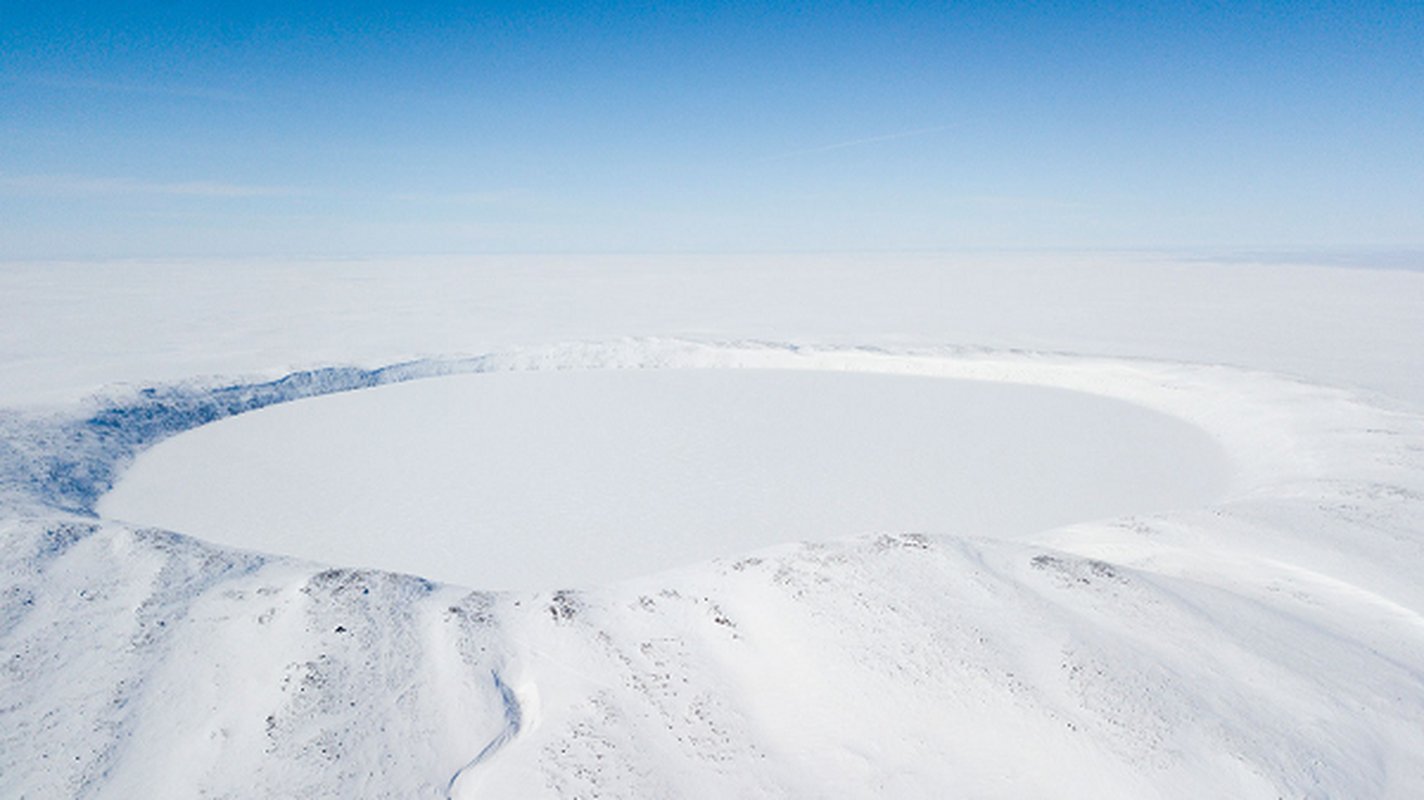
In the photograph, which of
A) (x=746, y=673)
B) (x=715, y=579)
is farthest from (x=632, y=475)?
(x=746, y=673)

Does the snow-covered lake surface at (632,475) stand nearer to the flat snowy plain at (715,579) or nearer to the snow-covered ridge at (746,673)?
the flat snowy plain at (715,579)

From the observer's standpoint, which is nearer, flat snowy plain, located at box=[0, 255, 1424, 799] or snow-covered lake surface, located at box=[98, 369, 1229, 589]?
flat snowy plain, located at box=[0, 255, 1424, 799]

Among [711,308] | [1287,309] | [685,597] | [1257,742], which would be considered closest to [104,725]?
[685,597]

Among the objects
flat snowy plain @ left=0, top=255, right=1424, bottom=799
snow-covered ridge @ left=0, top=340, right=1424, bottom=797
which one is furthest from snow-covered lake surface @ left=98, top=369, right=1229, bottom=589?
snow-covered ridge @ left=0, top=340, right=1424, bottom=797

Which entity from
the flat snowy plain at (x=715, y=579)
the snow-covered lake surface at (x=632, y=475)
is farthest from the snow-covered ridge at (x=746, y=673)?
the snow-covered lake surface at (x=632, y=475)

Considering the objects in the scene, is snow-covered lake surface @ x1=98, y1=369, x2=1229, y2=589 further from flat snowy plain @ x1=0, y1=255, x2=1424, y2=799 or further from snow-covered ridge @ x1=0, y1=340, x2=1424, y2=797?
snow-covered ridge @ x1=0, y1=340, x2=1424, y2=797
